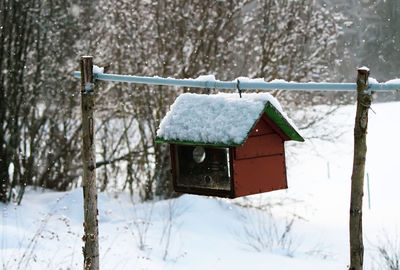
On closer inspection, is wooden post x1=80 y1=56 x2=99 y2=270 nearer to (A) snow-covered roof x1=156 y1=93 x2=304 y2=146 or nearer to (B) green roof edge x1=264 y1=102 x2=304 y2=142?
(A) snow-covered roof x1=156 y1=93 x2=304 y2=146

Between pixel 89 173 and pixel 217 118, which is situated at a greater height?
pixel 217 118

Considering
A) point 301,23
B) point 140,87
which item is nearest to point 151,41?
point 140,87

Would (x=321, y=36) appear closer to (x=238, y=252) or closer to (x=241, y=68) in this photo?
(x=241, y=68)

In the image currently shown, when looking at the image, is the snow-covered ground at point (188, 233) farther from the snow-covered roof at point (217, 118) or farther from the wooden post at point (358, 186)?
the wooden post at point (358, 186)

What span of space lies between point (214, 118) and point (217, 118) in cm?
2

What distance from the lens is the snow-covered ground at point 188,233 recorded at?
6.30 m

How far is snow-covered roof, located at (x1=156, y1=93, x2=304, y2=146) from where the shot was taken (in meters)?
2.45

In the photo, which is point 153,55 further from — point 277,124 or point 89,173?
point 277,124

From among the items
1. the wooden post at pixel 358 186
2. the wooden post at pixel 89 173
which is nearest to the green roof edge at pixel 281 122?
the wooden post at pixel 358 186

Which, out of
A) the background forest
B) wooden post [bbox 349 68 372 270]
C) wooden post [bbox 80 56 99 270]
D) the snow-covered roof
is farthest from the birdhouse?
the background forest

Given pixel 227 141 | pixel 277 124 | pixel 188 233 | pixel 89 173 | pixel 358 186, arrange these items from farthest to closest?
pixel 188 233 → pixel 89 173 → pixel 277 124 → pixel 358 186 → pixel 227 141

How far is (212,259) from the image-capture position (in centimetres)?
684

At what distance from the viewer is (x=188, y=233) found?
7863mm

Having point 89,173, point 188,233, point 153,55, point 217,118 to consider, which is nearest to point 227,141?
point 217,118
